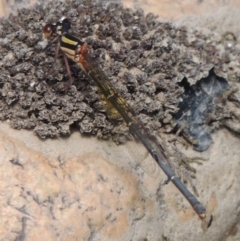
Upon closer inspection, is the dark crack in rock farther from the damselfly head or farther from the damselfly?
the damselfly head

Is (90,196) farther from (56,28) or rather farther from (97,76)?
(56,28)

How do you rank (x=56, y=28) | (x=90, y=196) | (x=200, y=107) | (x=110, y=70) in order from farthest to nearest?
(x=200, y=107) → (x=110, y=70) → (x=56, y=28) → (x=90, y=196)

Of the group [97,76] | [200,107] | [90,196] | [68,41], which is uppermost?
[68,41]

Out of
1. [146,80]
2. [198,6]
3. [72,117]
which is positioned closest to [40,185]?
[72,117]

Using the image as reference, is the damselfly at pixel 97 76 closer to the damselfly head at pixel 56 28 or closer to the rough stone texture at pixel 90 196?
the damselfly head at pixel 56 28

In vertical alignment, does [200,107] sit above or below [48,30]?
below

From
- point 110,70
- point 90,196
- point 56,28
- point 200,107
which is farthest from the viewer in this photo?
point 200,107

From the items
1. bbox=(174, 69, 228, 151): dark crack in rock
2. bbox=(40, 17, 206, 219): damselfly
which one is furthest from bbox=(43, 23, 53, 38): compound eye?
bbox=(174, 69, 228, 151): dark crack in rock

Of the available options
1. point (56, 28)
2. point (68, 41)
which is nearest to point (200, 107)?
point (68, 41)

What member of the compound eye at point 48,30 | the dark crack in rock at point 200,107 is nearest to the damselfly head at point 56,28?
the compound eye at point 48,30
